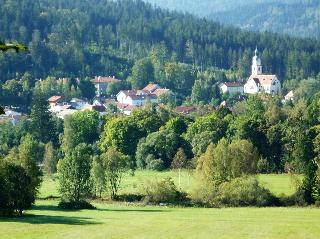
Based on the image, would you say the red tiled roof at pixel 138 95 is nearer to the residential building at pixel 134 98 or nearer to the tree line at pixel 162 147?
the residential building at pixel 134 98

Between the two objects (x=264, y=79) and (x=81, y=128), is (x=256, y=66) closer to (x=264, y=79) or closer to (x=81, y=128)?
(x=264, y=79)

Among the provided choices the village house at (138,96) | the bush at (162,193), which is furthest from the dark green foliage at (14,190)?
the village house at (138,96)

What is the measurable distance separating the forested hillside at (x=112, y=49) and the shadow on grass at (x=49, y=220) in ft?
291

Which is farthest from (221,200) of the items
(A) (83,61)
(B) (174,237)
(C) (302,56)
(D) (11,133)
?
(C) (302,56)

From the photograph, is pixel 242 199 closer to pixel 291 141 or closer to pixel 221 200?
pixel 221 200

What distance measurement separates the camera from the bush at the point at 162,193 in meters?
55.9

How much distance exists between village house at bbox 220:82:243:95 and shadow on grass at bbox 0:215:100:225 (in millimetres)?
95857

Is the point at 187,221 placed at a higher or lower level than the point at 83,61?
lower

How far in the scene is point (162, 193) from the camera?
56.2 meters

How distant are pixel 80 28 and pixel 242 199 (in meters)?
133

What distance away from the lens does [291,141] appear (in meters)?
71.7

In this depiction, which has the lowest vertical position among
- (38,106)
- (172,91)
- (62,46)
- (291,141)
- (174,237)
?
(174,237)

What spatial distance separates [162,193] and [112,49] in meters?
122

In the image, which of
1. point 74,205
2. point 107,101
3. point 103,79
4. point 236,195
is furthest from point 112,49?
point 74,205
